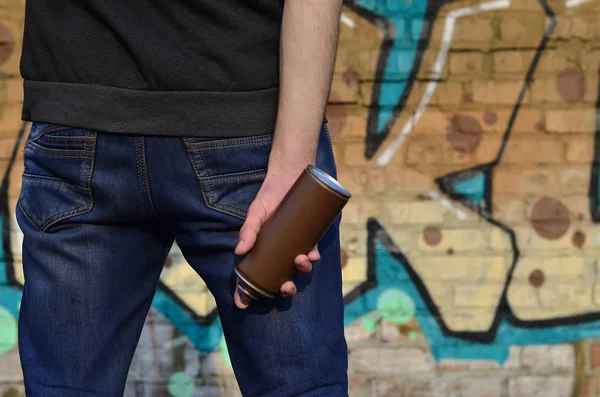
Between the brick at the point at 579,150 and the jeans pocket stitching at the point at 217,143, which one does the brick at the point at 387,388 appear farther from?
the jeans pocket stitching at the point at 217,143

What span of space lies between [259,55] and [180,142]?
179 mm

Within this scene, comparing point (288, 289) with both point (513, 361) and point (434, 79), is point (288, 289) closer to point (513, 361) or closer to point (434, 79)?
point (434, 79)

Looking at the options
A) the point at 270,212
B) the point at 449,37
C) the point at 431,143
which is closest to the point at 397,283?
the point at 431,143

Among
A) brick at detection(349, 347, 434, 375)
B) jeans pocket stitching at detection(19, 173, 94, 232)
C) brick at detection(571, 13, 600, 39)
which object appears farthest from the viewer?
brick at detection(349, 347, 434, 375)

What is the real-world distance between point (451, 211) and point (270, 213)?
6.35 ft

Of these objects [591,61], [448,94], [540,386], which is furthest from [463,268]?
[591,61]

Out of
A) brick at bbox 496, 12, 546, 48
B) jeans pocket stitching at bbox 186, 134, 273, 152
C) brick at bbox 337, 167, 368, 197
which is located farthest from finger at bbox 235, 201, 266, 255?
brick at bbox 496, 12, 546, 48

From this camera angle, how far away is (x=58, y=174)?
125cm

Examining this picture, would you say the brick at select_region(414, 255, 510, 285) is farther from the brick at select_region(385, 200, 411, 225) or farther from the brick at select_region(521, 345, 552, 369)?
the brick at select_region(521, 345, 552, 369)

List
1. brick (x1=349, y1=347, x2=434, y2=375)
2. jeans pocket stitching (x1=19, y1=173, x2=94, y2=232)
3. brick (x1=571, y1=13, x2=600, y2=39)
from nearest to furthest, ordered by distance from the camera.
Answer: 1. jeans pocket stitching (x1=19, y1=173, x2=94, y2=232)
2. brick (x1=571, y1=13, x2=600, y2=39)
3. brick (x1=349, y1=347, x2=434, y2=375)

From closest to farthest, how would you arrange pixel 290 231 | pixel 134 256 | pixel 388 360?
1. pixel 290 231
2. pixel 134 256
3. pixel 388 360

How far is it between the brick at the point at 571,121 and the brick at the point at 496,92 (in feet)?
0.42

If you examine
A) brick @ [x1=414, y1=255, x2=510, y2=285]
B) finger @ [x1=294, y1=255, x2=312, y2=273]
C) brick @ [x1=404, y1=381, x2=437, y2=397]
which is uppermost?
finger @ [x1=294, y1=255, x2=312, y2=273]

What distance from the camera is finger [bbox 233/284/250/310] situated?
1.21m
